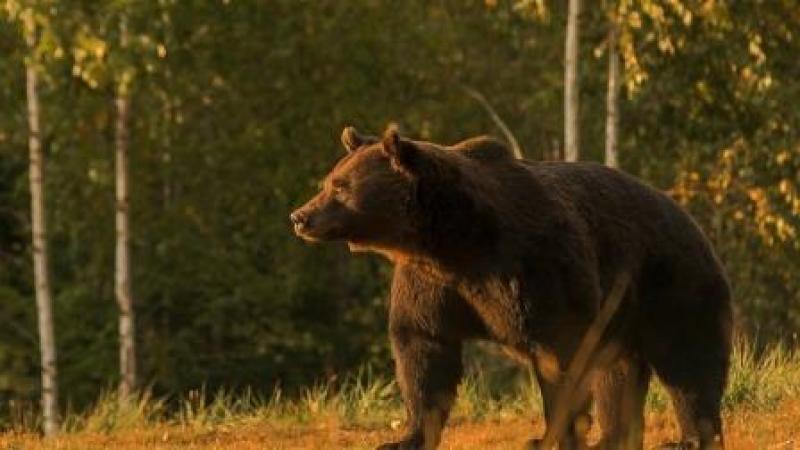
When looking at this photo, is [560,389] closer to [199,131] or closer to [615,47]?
[615,47]

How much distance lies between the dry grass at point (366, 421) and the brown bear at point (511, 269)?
1.27 m

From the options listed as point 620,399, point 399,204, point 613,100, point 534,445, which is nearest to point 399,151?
point 399,204

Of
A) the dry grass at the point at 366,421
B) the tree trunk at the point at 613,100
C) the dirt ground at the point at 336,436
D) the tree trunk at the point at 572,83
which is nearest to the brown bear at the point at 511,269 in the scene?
the dirt ground at the point at 336,436

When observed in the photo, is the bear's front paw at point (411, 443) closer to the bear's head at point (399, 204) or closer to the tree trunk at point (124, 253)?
the bear's head at point (399, 204)

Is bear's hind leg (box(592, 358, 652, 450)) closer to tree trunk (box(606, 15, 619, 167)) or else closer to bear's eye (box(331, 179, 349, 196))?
bear's eye (box(331, 179, 349, 196))

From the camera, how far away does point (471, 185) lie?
7730mm

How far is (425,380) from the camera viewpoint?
7734 millimetres

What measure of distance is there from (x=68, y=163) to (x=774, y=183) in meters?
9.67

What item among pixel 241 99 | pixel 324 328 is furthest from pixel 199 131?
pixel 324 328

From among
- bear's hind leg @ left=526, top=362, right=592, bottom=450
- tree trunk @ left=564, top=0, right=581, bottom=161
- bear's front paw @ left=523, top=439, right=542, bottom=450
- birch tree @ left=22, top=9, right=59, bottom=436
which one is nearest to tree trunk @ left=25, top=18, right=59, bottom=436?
birch tree @ left=22, top=9, right=59, bottom=436

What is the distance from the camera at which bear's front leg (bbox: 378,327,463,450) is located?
7.73 meters

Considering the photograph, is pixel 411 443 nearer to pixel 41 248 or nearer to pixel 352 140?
pixel 352 140

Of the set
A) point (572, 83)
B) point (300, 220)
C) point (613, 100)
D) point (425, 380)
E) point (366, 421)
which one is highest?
point (572, 83)

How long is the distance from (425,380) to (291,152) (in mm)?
17950
